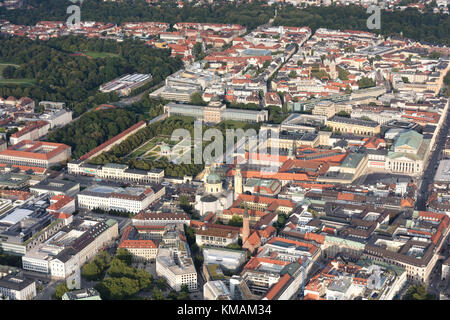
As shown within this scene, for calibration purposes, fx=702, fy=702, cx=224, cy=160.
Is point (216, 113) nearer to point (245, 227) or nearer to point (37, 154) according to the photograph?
point (37, 154)

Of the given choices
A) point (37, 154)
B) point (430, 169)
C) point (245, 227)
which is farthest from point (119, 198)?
point (430, 169)

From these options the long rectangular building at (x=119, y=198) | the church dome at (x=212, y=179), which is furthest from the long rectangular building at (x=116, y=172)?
the church dome at (x=212, y=179)

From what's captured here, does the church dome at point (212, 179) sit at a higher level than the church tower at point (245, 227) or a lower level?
higher

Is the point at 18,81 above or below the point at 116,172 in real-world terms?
above

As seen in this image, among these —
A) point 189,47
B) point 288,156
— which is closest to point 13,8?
point 189,47

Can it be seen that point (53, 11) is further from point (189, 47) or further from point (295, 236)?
point (295, 236)

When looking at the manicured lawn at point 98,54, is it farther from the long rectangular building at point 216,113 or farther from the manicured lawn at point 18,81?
the long rectangular building at point 216,113

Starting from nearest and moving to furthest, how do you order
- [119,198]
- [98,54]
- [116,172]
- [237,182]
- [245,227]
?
[245,227]
[119,198]
[237,182]
[116,172]
[98,54]

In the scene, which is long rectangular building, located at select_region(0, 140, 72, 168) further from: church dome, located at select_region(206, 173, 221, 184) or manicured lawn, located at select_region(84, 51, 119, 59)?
manicured lawn, located at select_region(84, 51, 119, 59)

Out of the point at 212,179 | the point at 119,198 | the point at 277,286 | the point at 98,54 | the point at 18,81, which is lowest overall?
the point at 277,286
